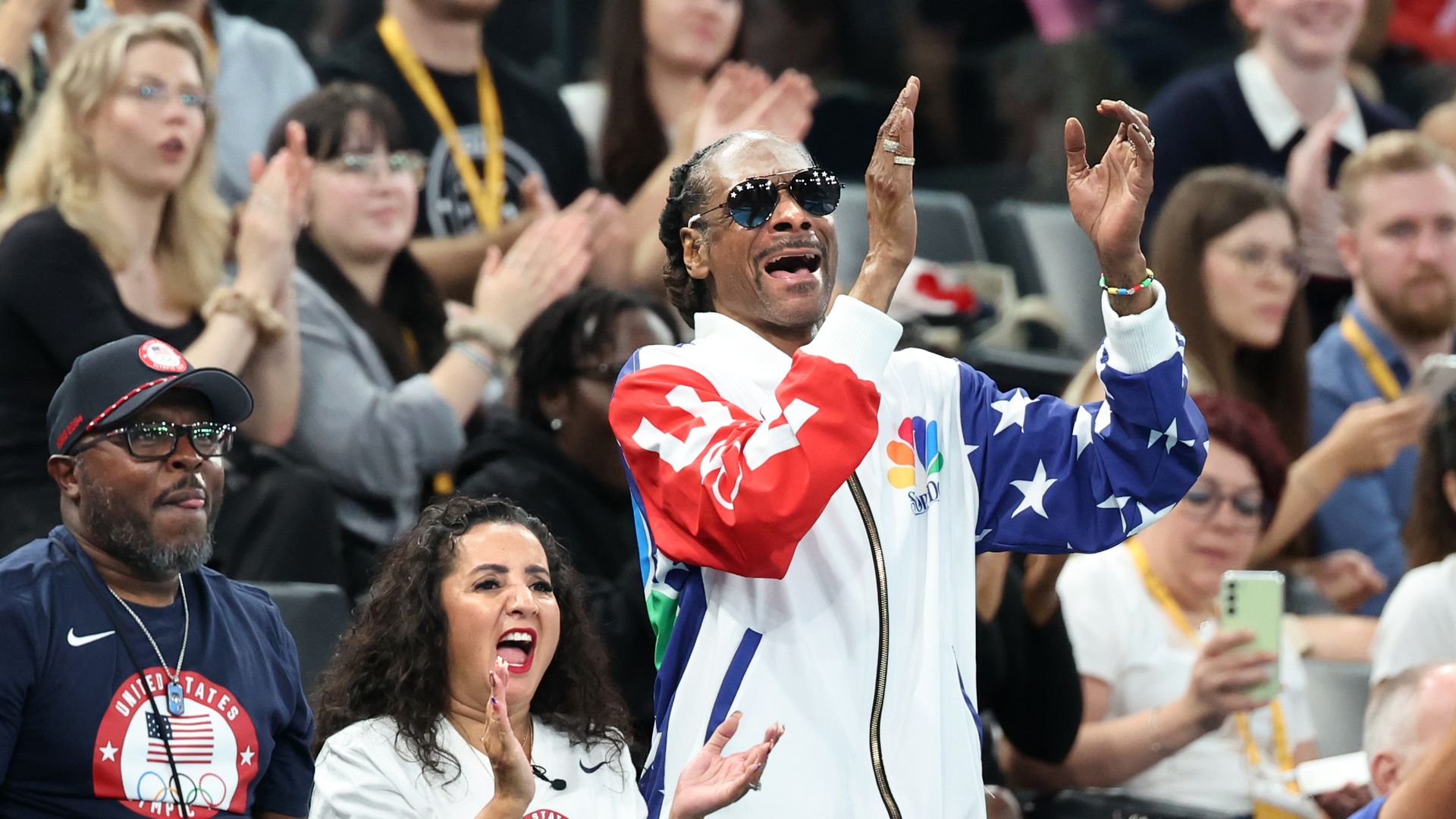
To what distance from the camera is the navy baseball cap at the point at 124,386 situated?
3.50 metres

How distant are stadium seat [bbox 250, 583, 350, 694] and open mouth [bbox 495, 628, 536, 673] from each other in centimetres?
110

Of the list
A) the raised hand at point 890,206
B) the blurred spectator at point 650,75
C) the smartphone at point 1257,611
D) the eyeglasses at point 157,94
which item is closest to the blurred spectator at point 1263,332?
the smartphone at point 1257,611

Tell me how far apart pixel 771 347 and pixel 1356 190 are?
4126mm

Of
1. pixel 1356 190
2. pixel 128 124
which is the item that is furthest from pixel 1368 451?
pixel 128 124

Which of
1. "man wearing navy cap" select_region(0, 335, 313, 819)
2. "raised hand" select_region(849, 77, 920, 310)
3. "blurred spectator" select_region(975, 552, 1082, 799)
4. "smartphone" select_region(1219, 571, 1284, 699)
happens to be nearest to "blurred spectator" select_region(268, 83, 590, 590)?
"blurred spectator" select_region(975, 552, 1082, 799)

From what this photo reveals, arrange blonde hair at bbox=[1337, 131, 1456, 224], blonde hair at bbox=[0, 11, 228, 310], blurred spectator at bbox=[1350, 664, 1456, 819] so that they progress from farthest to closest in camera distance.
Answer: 1. blonde hair at bbox=[1337, 131, 1456, 224]
2. blonde hair at bbox=[0, 11, 228, 310]
3. blurred spectator at bbox=[1350, 664, 1456, 819]

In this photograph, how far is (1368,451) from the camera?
5996mm

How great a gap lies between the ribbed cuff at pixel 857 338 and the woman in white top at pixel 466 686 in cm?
78

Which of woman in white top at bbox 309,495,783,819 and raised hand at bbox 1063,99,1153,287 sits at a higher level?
raised hand at bbox 1063,99,1153,287

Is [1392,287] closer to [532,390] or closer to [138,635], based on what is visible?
[532,390]

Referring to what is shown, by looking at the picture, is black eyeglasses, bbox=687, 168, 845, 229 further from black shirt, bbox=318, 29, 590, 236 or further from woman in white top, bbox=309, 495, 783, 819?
black shirt, bbox=318, 29, 590, 236

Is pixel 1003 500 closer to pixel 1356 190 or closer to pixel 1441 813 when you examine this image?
pixel 1441 813

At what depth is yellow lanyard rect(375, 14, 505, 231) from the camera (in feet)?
21.2

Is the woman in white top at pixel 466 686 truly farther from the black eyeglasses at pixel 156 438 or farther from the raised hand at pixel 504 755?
the black eyeglasses at pixel 156 438
